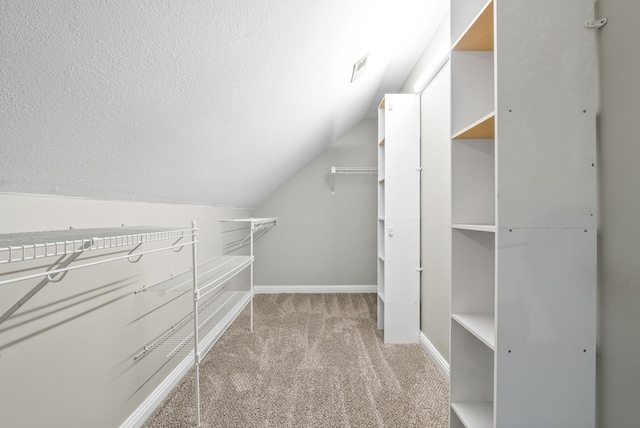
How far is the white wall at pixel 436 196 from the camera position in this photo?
6.56ft

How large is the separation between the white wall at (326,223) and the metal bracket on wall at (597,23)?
2951 mm

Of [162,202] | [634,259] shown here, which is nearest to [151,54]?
[162,202]

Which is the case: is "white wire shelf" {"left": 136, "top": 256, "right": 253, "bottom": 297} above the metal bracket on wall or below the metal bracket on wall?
below

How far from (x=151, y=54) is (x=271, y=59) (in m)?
0.55

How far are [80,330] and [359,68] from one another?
1.95 metres

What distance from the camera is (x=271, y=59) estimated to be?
125 centimetres

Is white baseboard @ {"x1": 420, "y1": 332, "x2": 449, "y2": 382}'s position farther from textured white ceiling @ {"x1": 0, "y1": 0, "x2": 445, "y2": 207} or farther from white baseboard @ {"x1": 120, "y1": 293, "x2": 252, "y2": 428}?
textured white ceiling @ {"x1": 0, "y1": 0, "x2": 445, "y2": 207}

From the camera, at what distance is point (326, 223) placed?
3.95m

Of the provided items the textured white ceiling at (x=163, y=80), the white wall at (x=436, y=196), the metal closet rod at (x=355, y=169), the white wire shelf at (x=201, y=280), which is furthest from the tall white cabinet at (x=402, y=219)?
the metal closet rod at (x=355, y=169)

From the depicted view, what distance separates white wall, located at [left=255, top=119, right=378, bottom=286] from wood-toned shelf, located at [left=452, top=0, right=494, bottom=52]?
103 inches

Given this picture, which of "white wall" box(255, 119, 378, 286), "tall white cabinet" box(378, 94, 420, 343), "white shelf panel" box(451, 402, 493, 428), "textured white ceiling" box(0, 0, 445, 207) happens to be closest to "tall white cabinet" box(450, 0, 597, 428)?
"white shelf panel" box(451, 402, 493, 428)

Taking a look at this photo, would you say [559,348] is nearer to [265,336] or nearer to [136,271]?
[136,271]

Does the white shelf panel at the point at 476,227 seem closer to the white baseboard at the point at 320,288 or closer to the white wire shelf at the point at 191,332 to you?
the white wire shelf at the point at 191,332

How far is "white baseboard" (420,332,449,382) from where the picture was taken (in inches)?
78.0
